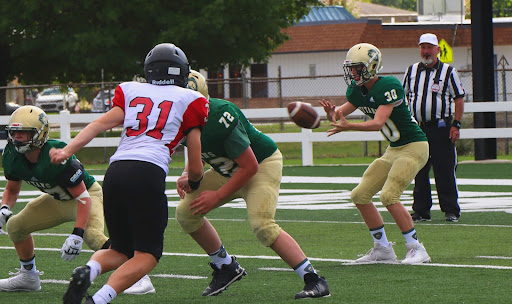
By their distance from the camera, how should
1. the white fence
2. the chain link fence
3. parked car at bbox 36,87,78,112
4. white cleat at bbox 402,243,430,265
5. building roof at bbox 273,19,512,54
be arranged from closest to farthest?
white cleat at bbox 402,243,430,265, the white fence, the chain link fence, building roof at bbox 273,19,512,54, parked car at bbox 36,87,78,112

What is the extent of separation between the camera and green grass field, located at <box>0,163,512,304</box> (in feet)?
21.3

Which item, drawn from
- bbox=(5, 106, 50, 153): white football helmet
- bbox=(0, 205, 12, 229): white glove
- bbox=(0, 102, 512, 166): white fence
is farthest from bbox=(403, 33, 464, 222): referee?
bbox=(0, 102, 512, 166): white fence

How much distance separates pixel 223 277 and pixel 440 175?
16.4 ft

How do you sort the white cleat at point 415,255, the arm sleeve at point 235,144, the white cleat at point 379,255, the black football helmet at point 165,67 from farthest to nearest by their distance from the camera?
1. the white cleat at point 379,255
2. the white cleat at point 415,255
3. the arm sleeve at point 235,144
4. the black football helmet at point 165,67

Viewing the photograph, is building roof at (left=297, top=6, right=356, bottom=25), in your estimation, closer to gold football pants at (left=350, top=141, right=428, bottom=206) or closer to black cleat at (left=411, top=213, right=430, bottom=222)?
black cleat at (left=411, top=213, right=430, bottom=222)

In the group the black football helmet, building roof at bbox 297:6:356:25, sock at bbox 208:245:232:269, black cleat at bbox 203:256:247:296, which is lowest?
black cleat at bbox 203:256:247:296

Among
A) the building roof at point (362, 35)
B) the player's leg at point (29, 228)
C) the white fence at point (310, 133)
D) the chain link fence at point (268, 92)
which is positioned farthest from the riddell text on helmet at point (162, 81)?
the building roof at point (362, 35)

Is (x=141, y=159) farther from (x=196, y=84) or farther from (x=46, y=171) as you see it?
(x=46, y=171)

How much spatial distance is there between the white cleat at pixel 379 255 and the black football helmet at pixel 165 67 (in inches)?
111

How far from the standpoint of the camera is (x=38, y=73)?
28109 mm

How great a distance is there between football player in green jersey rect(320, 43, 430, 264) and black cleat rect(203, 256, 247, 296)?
4.69 feet

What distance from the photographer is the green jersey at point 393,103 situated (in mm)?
7789

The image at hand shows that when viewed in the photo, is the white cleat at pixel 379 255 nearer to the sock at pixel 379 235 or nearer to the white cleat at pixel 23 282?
the sock at pixel 379 235

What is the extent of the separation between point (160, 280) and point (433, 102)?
481 centimetres
